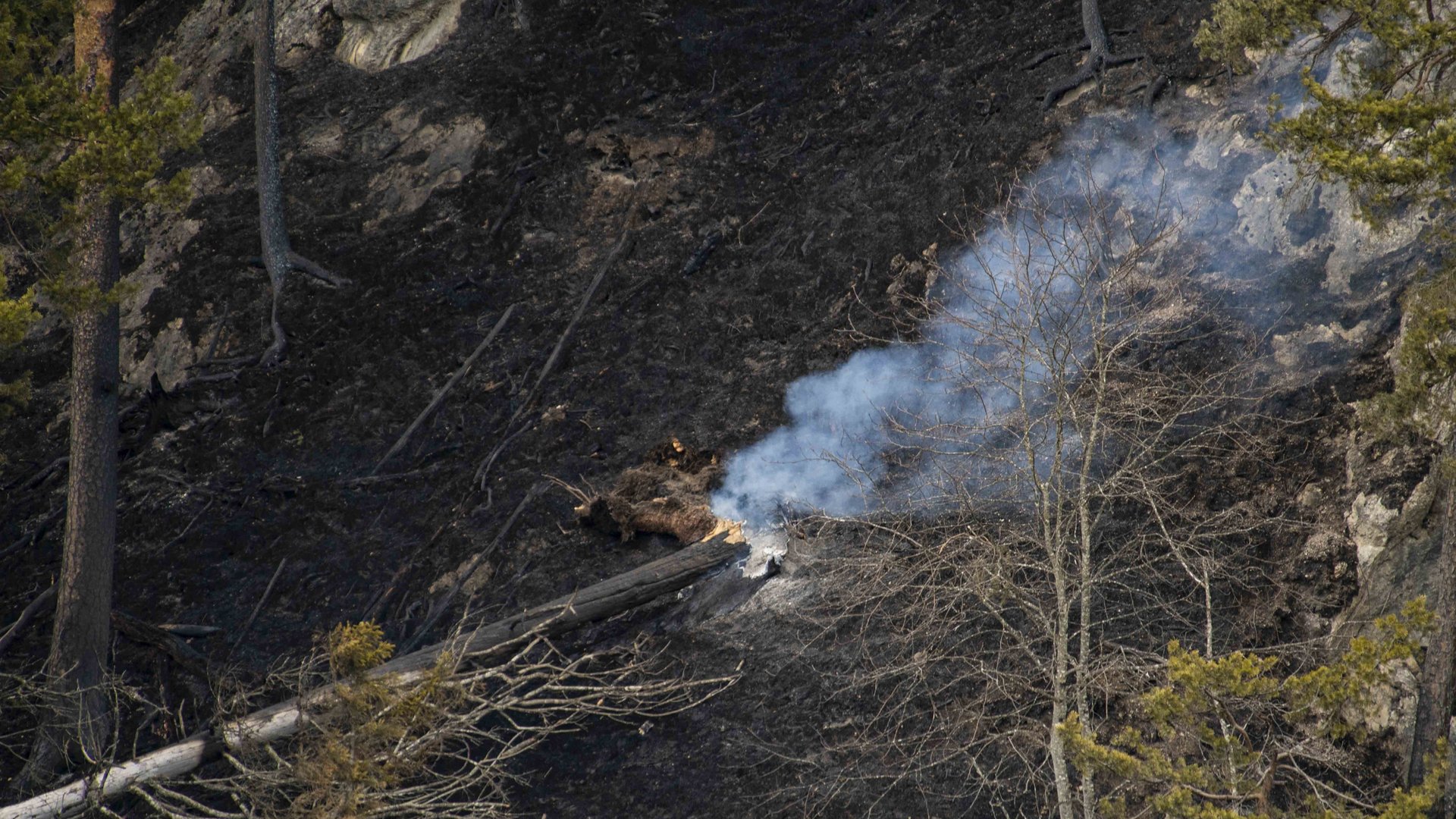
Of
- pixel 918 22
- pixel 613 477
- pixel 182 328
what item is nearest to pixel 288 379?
pixel 182 328

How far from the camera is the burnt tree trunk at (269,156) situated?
16234mm

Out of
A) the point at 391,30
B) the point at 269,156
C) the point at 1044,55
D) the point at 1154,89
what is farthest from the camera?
Result: the point at 391,30

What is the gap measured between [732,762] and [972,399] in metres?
4.28

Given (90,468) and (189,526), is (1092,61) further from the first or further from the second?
(90,468)

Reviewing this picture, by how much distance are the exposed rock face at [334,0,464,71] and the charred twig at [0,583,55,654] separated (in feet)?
29.9

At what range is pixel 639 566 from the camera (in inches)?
469

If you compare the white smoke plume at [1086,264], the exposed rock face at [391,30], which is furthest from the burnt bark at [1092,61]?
the exposed rock face at [391,30]

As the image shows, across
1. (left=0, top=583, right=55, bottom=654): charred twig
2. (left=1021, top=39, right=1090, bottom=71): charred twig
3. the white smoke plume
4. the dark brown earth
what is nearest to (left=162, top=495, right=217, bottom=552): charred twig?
the dark brown earth

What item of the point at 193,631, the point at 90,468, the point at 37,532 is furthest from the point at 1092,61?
the point at 37,532

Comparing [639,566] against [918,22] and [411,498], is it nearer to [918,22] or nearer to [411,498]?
[411,498]

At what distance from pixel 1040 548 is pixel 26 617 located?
Answer: 9324 mm

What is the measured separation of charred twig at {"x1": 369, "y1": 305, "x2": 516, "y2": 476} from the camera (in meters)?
13.8

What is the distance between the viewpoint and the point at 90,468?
12203 mm

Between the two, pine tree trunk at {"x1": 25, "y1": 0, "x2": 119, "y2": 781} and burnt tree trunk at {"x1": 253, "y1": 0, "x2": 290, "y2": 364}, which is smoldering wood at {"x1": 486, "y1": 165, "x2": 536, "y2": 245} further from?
pine tree trunk at {"x1": 25, "y1": 0, "x2": 119, "y2": 781}
